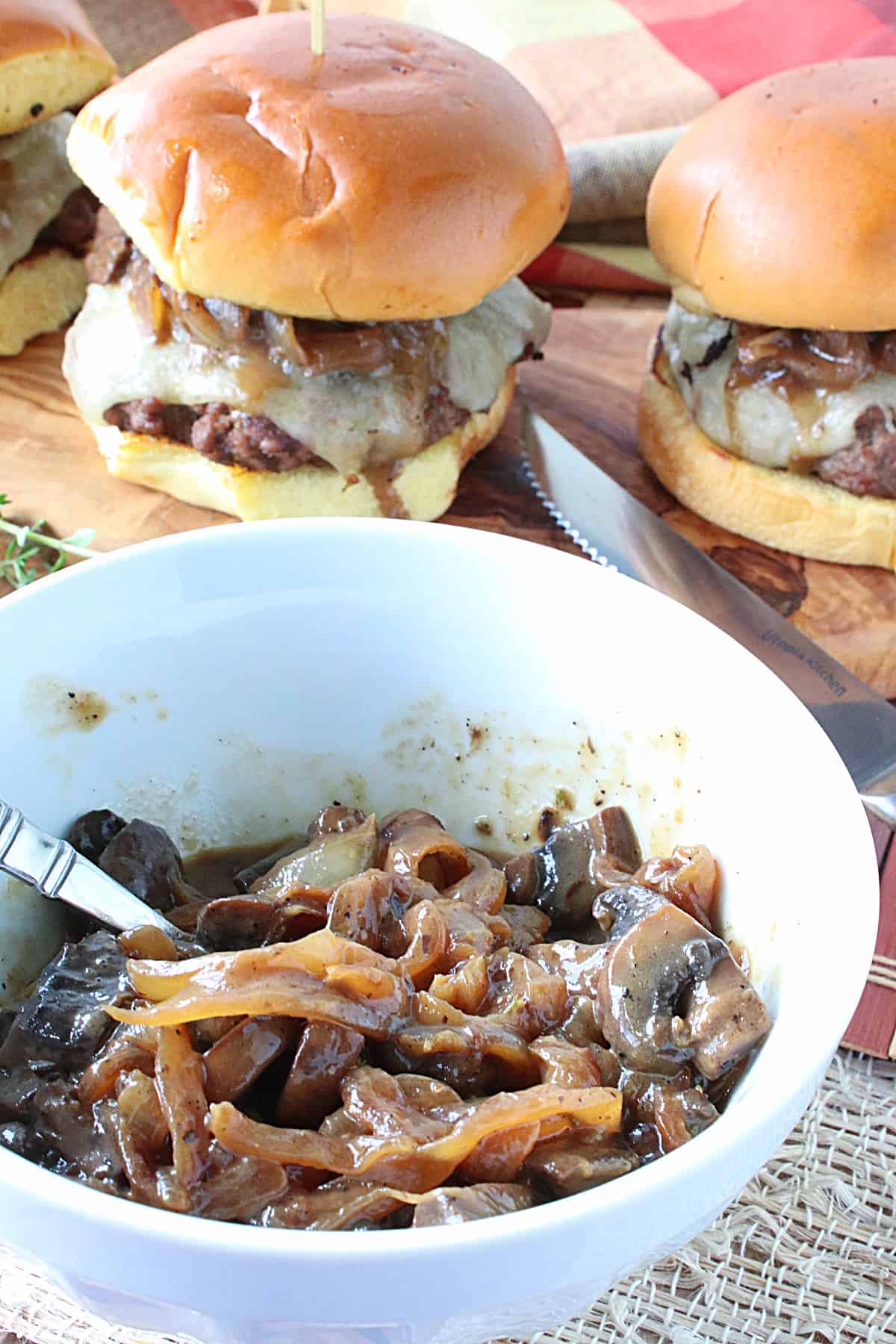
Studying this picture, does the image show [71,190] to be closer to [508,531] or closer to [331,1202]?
[508,531]

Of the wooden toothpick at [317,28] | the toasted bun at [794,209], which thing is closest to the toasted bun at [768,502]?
the toasted bun at [794,209]

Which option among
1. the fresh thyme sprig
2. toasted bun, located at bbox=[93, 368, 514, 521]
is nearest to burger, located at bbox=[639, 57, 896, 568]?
toasted bun, located at bbox=[93, 368, 514, 521]

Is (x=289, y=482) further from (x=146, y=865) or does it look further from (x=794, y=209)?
(x=146, y=865)

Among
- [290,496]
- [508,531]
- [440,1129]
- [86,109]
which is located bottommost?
[508,531]

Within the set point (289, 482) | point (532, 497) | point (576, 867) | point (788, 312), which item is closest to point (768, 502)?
point (788, 312)

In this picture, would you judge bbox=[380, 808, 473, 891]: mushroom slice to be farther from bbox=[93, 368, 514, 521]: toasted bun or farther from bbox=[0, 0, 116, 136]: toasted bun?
bbox=[0, 0, 116, 136]: toasted bun

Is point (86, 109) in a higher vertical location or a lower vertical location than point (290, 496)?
higher

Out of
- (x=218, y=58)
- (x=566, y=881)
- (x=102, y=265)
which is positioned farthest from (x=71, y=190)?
(x=566, y=881)

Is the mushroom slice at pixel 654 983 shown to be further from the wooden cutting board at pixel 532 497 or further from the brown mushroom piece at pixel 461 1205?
the wooden cutting board at pixel 532 497
